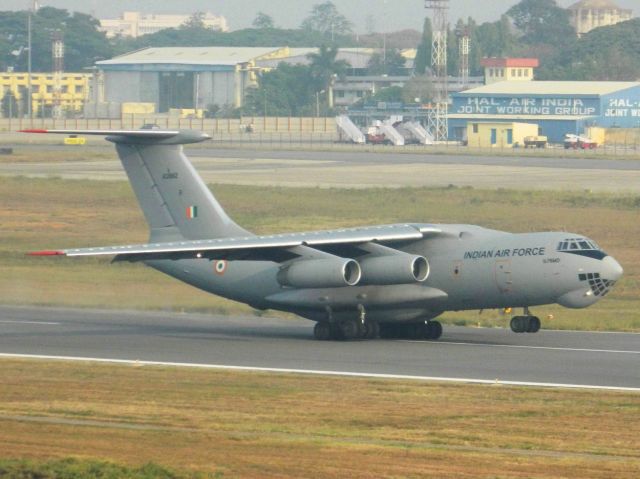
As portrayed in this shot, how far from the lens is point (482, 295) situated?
28.3 metres

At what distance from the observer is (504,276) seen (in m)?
28.0

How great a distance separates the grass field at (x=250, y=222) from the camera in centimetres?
3544

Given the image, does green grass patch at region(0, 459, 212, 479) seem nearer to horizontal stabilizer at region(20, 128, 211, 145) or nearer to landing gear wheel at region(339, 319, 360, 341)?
landing gear wheel at region(339, 319, 360, 341)

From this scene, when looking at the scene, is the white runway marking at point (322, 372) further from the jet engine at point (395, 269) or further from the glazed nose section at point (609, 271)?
the glazed nose section at point (609, 271)

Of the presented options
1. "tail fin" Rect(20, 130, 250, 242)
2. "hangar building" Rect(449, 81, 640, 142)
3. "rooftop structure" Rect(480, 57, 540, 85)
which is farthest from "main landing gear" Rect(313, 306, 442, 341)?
"rooftop structure" Rect(480, 57, 540, 85)

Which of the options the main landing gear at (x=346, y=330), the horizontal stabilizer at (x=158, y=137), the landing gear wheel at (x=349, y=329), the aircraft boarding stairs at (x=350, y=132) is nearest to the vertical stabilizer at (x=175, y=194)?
the horizontal stabilizer at (x=158, y=137)

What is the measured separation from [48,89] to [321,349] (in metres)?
158

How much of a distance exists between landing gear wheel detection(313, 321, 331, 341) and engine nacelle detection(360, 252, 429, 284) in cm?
142

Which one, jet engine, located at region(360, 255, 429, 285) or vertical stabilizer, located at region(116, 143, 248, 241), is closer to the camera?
jet engine, located at region(360, 255, 429, 285)

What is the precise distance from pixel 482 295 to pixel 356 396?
736 centimetres

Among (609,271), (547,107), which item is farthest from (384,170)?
(547,107)

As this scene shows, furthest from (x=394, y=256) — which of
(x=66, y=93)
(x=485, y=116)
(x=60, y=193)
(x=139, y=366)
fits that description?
(x=66, y=93)

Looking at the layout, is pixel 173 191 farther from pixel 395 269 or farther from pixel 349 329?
pixel 395 269

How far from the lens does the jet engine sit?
2828 centimetres
